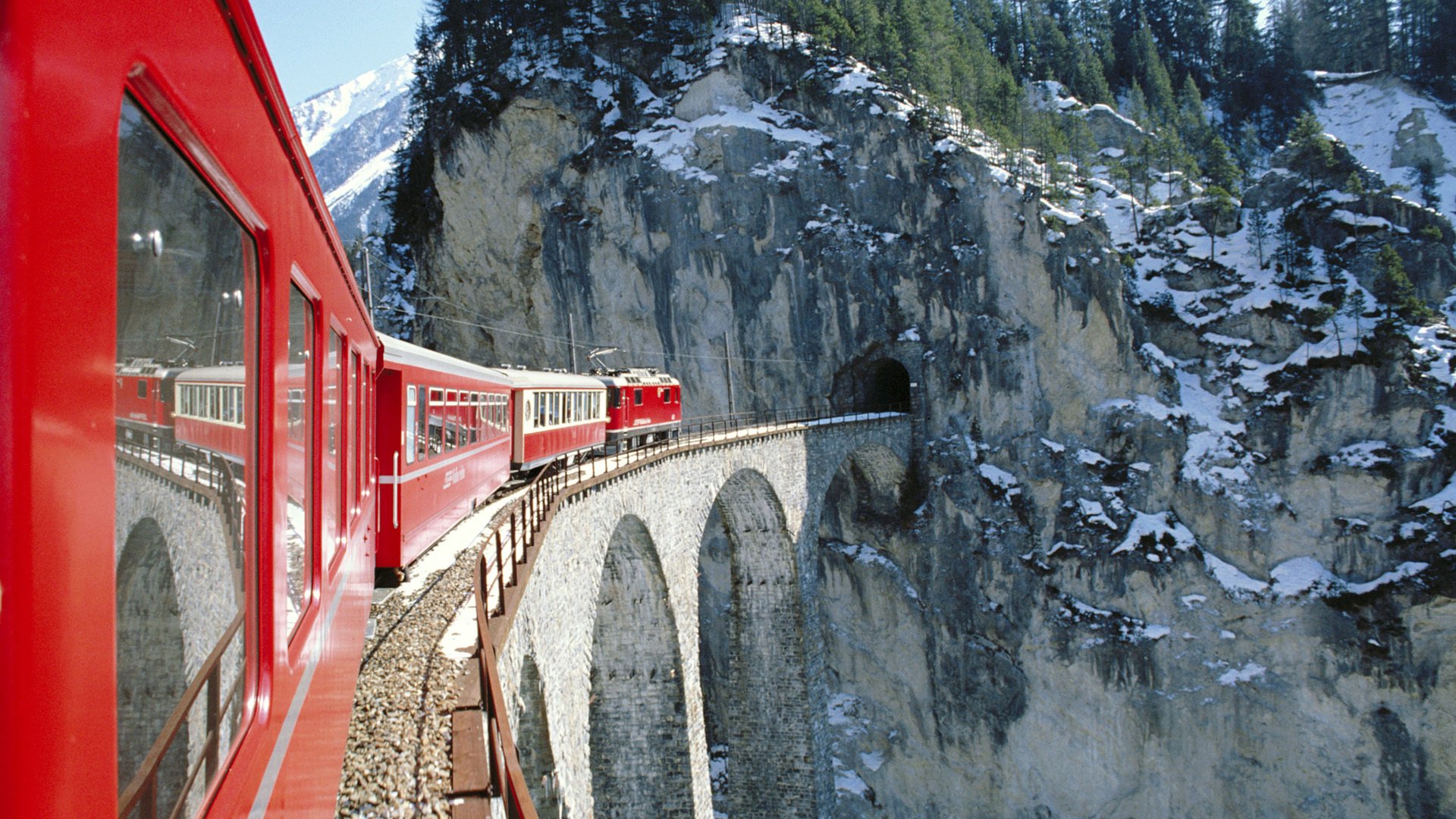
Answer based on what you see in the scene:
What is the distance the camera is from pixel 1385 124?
47.9 m

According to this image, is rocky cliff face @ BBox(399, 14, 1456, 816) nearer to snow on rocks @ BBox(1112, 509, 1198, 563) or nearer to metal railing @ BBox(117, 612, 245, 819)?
snow on rocks @ BBox(1112, 509, 1198, 563)

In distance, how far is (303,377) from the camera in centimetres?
327

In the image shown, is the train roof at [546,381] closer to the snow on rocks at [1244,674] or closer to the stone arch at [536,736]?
the stone arch at [536,736]

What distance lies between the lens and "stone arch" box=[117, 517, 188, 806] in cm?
140

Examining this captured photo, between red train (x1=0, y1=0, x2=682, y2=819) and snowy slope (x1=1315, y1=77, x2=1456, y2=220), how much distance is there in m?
51.8

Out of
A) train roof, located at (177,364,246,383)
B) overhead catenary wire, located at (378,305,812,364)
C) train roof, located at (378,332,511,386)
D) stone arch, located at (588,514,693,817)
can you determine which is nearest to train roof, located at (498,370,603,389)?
train roof, located at (378,332,511,386)

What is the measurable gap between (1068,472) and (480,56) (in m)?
32.5

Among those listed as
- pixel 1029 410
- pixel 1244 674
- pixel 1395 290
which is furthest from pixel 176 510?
pixel 1395 290

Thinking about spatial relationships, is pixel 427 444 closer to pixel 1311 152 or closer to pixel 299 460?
pixel 299 460

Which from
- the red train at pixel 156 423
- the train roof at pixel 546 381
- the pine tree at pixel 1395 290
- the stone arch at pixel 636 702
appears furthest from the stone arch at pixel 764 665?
the pine tree at pixel 1395 290

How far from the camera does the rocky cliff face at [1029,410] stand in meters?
27.4

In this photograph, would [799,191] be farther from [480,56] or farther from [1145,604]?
[1145,604]

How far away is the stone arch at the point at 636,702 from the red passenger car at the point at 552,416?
7.74 feet

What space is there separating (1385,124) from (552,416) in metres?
55.6
